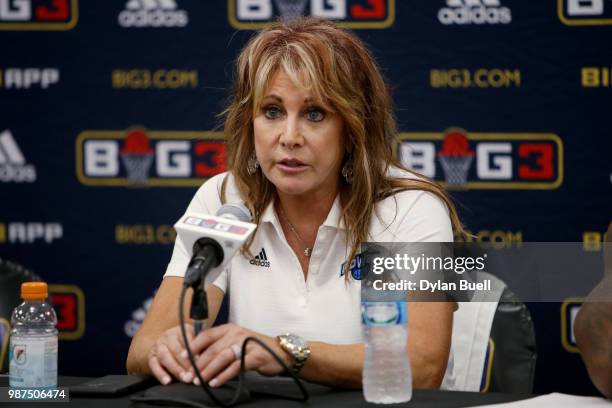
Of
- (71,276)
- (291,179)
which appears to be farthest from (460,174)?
(71,276)

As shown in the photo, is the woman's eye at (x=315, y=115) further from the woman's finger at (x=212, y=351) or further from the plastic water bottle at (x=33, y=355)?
the plastic water bottle at (x=33, y=355)

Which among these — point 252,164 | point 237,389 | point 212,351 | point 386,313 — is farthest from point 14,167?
point 386,313

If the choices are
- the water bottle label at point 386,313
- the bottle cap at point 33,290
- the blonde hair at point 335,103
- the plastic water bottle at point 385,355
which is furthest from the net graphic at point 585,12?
the bottle cap at point 33,290

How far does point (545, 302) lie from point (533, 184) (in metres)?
0.40

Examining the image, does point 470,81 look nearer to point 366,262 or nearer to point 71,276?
point 366,262

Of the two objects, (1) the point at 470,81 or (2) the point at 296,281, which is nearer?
(2) the point at 296,281

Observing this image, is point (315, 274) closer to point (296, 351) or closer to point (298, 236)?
point (298, 236)

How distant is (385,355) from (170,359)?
426 mm

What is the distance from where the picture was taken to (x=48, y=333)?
1794 millimetres

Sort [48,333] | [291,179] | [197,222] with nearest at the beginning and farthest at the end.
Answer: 1. [197,222]
2. [48,333]
3. [291,179]

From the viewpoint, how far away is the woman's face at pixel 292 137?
2146 mm

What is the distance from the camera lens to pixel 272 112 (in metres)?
2.19

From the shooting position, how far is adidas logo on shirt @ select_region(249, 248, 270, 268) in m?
2.32

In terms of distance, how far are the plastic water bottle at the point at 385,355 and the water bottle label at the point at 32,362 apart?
58cm
